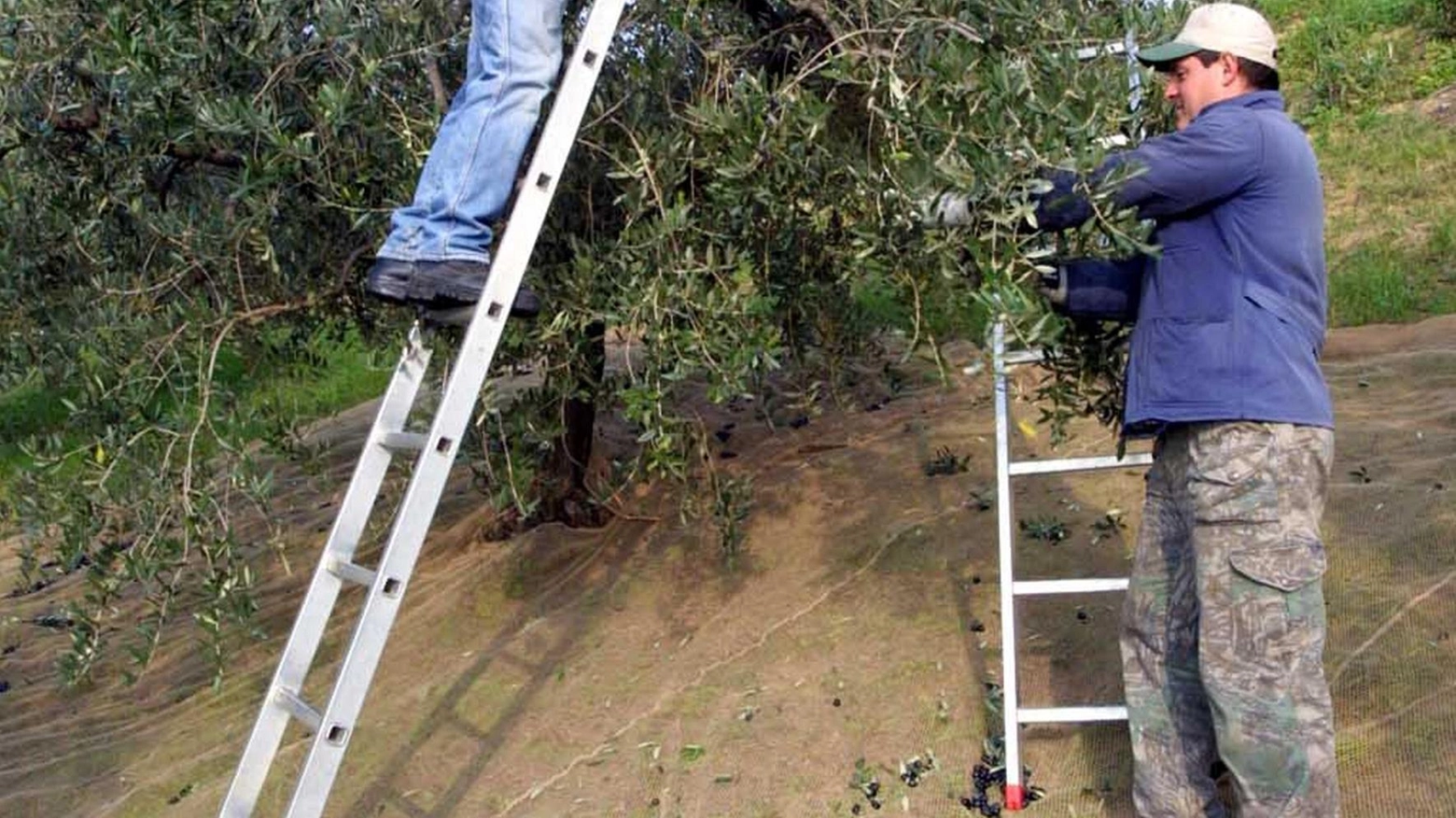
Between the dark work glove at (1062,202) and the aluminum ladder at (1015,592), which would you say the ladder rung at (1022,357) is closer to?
the aluminum ladder at (1015,592)

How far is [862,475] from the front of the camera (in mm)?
7664

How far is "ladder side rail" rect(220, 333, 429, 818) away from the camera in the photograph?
13.6 feet

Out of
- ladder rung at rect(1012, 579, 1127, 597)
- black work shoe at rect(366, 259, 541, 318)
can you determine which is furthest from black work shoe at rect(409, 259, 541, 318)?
ladder rung at rect(1012, 579, 1127, 597)

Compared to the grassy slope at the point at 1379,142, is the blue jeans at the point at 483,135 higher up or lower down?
lower down

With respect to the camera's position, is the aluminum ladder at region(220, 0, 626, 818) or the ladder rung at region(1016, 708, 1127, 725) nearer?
the aluminum ladder at region(220, 0, 626, 818)

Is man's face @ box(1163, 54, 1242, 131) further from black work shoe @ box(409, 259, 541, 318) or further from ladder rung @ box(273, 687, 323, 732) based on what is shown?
ladder rung @ box(273, 687, 323, 732)

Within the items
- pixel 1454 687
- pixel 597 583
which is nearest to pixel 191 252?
pixel 597 583

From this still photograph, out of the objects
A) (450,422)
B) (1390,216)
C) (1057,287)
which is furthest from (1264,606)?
(1390,216)

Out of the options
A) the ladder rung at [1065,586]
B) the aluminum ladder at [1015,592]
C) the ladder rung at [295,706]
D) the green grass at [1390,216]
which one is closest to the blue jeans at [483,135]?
the ladder rung at [295,706]

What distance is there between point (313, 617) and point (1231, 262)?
268 cm

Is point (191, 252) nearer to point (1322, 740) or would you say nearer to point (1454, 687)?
point (1322, 740)

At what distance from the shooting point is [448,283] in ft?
13.1

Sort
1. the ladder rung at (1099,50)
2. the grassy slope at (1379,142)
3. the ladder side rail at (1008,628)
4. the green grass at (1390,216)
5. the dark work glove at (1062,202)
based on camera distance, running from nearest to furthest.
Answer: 1. the dark work glove at (1062,202)
2. the ladder rung at (1099,50)
3. the ladder side rail at (1008,628)
4. the green grass at (1390,216)
5. the grassy slope at (1379,142)

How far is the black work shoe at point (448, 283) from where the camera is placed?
3982 mm
